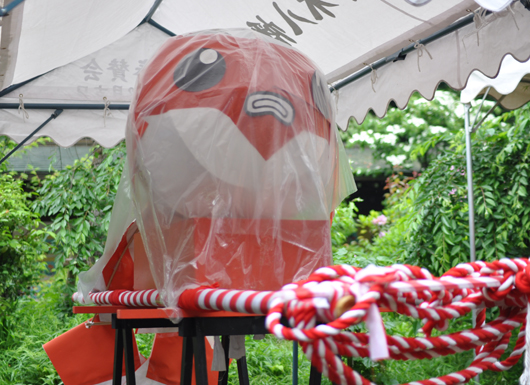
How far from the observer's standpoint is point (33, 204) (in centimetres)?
475

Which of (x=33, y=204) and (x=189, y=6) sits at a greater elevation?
(x=189, y=6)

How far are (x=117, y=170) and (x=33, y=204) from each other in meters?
0.96

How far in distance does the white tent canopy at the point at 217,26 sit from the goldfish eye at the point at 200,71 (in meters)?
0.58

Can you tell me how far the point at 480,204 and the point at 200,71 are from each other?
3.17 metres

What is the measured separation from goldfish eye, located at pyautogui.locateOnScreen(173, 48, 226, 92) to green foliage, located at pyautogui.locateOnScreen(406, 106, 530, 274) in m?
2.95

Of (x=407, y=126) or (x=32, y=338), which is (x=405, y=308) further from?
(x=407, y=126)

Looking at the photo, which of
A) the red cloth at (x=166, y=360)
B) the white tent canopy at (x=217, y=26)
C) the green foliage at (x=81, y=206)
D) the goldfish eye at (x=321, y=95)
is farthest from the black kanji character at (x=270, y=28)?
the green foliage at (x=81, y=206)

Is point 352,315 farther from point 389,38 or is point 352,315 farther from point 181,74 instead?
point 389,38

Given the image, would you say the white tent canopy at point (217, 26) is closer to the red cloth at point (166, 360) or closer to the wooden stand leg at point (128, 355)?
the wooden stand leg at point (128, 355)

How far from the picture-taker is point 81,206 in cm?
448

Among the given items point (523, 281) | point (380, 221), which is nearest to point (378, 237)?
point (380, 221)

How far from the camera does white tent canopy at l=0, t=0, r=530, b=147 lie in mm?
1787

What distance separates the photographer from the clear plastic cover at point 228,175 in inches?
48.8

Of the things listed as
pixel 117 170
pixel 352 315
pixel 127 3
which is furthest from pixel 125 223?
pixel 117 170
